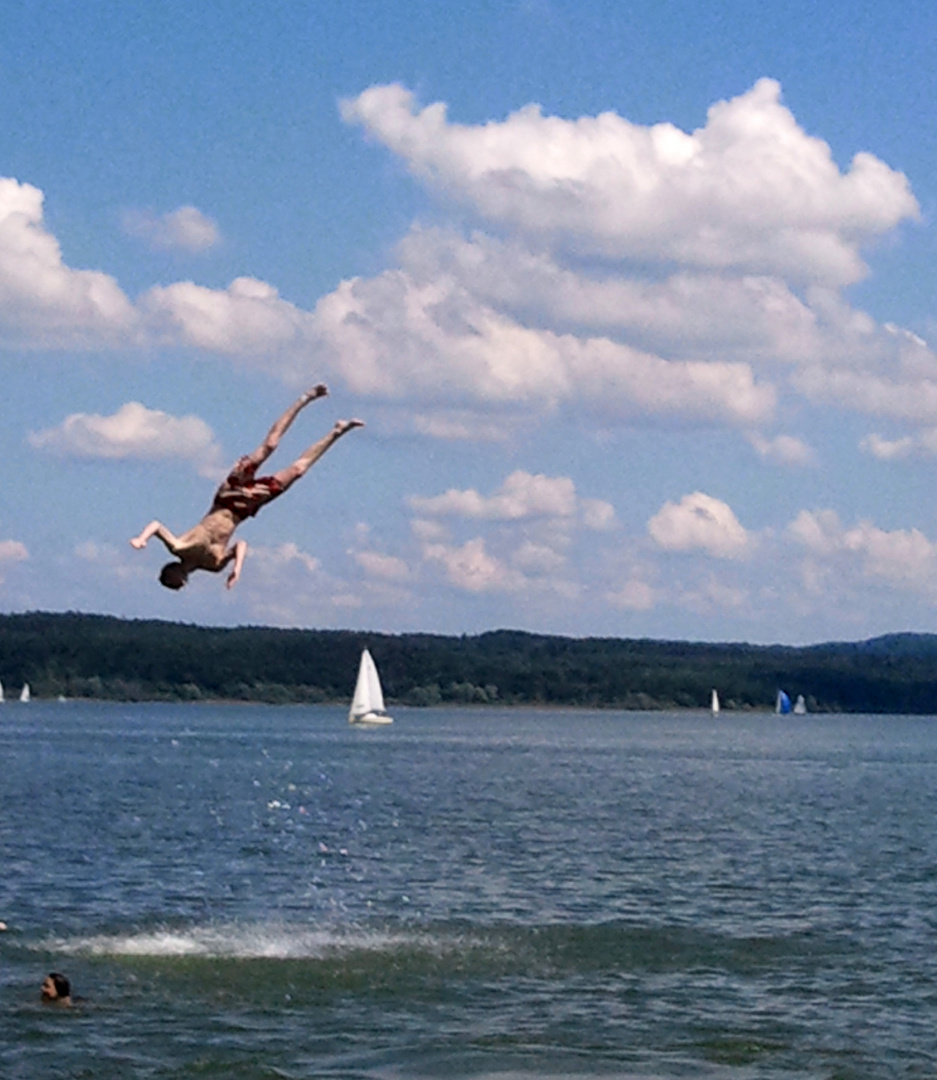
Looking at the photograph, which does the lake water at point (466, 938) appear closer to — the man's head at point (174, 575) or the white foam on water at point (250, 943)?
the white foam on water at point (250, 943)

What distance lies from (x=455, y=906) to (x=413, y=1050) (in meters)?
17.2

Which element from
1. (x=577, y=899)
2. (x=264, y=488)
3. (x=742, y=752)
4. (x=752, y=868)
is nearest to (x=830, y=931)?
(x=577, y=899)

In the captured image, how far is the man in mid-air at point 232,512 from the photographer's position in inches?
808

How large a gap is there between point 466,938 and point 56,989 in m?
11.0

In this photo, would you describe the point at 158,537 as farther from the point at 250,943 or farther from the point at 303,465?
the point at 250,943

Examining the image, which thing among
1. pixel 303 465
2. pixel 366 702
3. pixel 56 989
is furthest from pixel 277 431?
pixel 366 702

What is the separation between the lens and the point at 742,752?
168 meters

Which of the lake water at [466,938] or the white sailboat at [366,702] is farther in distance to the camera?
the white sailboat at [366,702]

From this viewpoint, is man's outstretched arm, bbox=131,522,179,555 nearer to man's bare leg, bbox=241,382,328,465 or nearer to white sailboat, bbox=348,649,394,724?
man's bare leg, bbox=241,382,328,465

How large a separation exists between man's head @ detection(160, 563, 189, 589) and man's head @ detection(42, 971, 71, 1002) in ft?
42.8

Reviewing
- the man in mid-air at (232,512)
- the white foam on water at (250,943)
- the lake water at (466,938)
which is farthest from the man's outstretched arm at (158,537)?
the white foam on water at (250,943)

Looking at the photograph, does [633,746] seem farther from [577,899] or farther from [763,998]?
[763,998]

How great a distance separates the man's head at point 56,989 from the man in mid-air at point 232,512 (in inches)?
511

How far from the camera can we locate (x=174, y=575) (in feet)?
68.5
